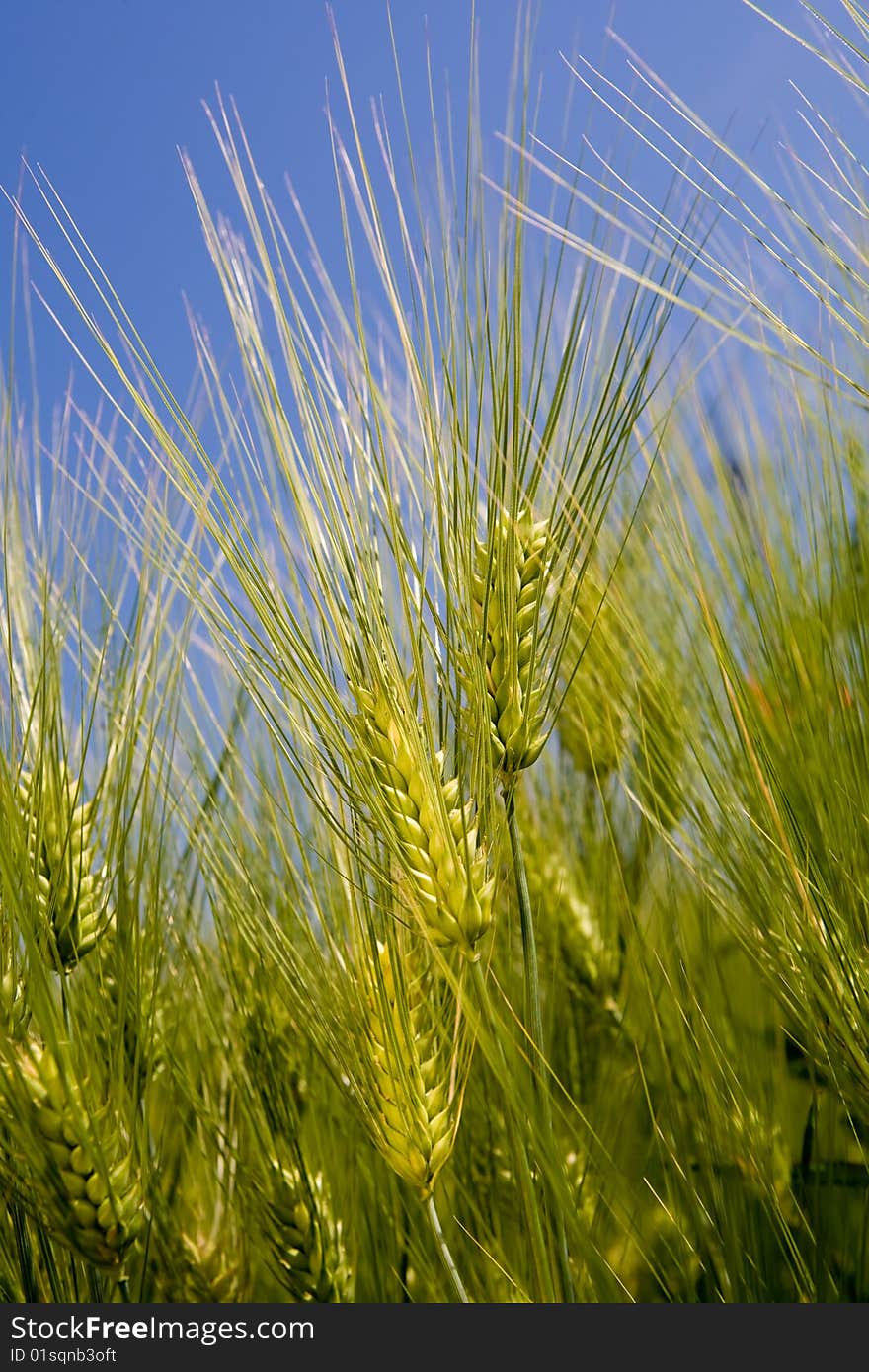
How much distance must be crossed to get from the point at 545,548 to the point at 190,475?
197 mm

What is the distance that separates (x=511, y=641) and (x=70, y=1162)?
0.39 metres

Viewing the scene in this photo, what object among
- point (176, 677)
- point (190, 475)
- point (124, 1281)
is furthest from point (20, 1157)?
point (190, 475)

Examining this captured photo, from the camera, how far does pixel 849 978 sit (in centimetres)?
60

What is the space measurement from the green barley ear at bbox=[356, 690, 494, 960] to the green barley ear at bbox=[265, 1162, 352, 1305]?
10.9 inches

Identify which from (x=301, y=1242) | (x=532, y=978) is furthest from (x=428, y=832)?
(x=301, y=1242)

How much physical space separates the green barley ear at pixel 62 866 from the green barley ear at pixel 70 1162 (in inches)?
3.2

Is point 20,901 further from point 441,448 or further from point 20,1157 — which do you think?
point 441,448

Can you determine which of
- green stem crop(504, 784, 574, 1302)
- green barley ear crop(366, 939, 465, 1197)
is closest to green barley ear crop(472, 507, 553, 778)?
green stem crop(504, 784, 574, 1302)

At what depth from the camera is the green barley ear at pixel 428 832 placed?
537mm

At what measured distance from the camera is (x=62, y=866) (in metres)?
0.70

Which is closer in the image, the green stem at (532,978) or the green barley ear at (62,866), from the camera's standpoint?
the green stem at (532,978)

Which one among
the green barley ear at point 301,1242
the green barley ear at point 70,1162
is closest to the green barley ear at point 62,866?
the green barley ear at point 70,1162

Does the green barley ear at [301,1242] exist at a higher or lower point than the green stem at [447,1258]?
lower

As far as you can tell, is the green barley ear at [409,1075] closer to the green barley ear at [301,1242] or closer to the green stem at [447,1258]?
the green stem at [447,1258]
